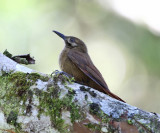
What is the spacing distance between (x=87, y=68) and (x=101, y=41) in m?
4.41

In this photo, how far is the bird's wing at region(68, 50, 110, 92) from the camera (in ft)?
11.2

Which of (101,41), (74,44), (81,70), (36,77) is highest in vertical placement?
(101,41)

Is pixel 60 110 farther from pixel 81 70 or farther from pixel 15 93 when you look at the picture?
pixel 81 70

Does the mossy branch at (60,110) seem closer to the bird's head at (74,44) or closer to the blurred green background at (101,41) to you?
the bird's head at (74,44)

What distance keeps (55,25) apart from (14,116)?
5.76 m

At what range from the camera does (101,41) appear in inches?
314

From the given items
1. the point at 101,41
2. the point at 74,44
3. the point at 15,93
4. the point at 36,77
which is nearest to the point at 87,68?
the point at 74,44

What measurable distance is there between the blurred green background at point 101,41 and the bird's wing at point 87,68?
2.99 metres

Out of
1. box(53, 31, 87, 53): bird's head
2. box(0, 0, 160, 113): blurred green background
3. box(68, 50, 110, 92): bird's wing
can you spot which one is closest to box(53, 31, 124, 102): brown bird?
box(68, 50, 110, 92): bird's wing

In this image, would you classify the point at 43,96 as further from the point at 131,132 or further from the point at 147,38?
the point at 147,38

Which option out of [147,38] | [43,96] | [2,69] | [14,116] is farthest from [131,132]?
[147,38]

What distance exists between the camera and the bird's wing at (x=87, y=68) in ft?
11.2

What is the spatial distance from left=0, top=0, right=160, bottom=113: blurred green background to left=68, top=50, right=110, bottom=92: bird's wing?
2.99 metres

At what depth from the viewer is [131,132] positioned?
1.95 metres
